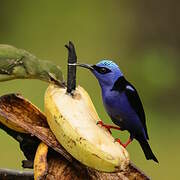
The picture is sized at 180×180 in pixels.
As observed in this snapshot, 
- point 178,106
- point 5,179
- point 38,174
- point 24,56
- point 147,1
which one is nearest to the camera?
point 38,174

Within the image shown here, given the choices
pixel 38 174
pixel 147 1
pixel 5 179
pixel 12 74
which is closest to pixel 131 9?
pixel 147 1

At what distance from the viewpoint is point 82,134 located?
2340 mm

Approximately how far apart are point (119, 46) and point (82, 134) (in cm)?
527

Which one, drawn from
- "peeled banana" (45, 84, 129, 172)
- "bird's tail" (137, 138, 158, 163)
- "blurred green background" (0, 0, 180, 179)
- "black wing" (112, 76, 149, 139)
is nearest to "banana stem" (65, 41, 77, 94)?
"peeled banana" (45, 84, 129, 172)

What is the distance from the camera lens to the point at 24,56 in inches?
149

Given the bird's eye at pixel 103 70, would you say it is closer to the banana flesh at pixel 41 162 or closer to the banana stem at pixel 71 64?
the banana stem at pixel 71 64

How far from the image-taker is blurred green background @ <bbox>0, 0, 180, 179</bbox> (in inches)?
243

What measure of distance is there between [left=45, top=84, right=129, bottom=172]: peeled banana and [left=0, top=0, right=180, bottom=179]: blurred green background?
3.09m

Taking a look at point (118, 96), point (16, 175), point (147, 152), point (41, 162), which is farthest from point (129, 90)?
point (16, 175)

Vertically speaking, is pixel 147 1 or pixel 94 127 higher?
pixel 94 127

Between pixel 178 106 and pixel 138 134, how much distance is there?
4.06 m

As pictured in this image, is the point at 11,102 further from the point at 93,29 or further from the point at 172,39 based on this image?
the point at 93,29

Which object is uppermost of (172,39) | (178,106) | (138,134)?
(138,134)

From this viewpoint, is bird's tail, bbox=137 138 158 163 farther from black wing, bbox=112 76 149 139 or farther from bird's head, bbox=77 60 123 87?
bird's head, bbox=77 60 123 87
